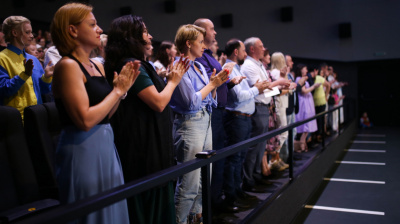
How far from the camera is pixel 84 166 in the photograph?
4.26 ft

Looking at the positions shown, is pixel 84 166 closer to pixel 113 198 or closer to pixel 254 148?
pixel 113 198

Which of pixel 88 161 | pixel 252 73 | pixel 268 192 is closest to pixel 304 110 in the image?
pixel 252 73

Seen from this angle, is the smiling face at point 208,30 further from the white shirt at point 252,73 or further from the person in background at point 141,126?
the person in background at point 141,126

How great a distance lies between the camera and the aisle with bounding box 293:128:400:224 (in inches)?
113

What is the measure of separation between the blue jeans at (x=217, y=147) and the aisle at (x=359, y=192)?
63cm

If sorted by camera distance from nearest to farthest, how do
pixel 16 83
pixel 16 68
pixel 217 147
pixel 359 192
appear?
pixel 16 83
pixel 16 68
pixel 217 147
pixel 359 192

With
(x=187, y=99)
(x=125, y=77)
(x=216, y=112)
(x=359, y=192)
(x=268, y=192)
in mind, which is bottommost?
(x=359, y=192)

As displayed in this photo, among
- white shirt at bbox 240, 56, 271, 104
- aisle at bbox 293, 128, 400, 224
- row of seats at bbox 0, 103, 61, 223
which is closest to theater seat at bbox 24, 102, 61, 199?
row of seats at bbox 0, 103, 61, 223

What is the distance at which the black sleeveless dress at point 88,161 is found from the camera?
129cm

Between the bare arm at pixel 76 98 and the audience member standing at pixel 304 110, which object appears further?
the audience member standing at pixel 304 110

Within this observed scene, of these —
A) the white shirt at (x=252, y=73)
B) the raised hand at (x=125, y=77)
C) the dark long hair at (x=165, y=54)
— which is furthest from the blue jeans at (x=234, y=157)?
the raised hand at (x=125, y=77)

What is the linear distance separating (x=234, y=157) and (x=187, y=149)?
2.73 feet

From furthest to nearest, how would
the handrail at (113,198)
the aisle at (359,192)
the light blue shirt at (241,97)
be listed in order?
1. the aisle at (359,192)
2. the light blue shirt at (241,97)
3. the handrail at (113,198)

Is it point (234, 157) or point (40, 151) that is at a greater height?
point (40, 151)
